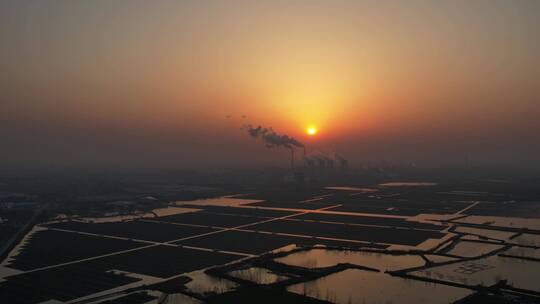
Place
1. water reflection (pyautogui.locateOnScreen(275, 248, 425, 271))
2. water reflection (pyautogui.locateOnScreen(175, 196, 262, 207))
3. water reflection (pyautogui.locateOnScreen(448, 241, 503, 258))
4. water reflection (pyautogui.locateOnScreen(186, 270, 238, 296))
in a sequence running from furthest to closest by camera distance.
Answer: water reflection (pyautogui.locateOnScreen(175, 196, 262, 207))
water reflection (pyautogui.locateOnScreen(448, 241, 503, 258))
water reflection (pyautogui.locateOnScreen(275, 248, 425, 271))
water reflection (pyautogui.locateOnScreen(186, 270, 238, 296))

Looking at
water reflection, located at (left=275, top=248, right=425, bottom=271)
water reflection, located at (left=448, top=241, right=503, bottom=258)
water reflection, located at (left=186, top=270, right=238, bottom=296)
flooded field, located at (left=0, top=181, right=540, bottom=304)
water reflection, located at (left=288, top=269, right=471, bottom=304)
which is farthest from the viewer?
water reflection, located at (left=448, top=241, right=503, bottom=258)

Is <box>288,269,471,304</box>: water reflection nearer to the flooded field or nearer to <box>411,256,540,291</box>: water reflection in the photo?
the flooded field

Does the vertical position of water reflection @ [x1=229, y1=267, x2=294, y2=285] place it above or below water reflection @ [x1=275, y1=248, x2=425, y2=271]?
below

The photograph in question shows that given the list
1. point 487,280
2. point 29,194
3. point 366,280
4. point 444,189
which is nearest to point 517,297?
point 487,280

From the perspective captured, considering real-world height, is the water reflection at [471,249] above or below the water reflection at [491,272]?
above

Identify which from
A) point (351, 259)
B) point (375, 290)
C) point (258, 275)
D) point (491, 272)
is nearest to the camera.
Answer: point (375, 290)

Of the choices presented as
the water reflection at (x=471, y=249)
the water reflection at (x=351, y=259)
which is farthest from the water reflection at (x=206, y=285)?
the water reflection at (x=471, y=249)

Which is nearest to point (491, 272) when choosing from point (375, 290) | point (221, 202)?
point (375, 290)

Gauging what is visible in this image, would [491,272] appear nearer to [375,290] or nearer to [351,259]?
[375,290]

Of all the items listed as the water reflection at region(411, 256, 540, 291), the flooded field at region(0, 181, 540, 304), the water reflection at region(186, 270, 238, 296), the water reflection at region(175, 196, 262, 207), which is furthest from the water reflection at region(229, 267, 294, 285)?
the water reflection at region(175, 196, 262, 207)

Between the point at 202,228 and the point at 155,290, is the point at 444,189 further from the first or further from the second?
the point at 155,290

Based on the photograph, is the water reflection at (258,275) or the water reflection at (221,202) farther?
the water reflection at (221,202)

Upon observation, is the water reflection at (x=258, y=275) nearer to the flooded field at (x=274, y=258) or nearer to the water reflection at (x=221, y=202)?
the flooded field at (x=274, y=258)
